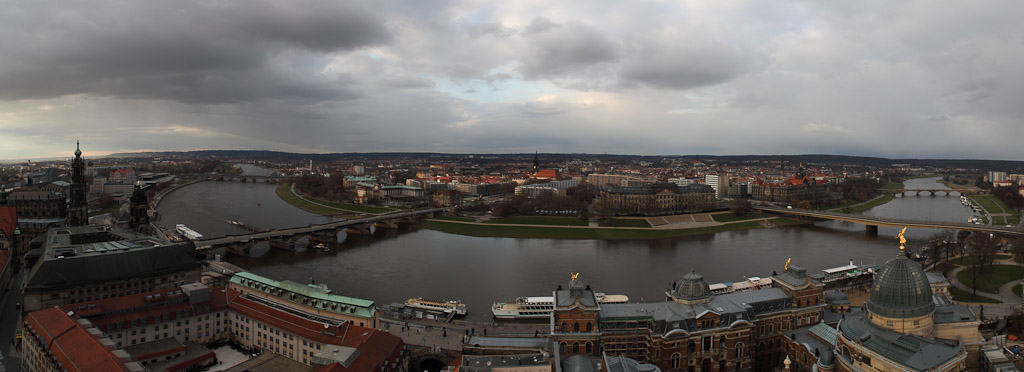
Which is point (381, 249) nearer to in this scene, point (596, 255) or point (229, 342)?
point (596, 255)

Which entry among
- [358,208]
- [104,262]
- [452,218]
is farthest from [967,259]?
[358,208]

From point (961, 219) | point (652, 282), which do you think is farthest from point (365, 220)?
point (961, 219)

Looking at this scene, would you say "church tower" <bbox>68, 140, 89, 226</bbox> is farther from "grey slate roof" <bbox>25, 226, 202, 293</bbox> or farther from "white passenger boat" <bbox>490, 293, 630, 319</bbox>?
"white passenger boat" <bbox>490, 293, 630, 319</bbox>

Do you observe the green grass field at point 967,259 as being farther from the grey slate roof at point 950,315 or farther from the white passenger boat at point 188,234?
the white passenger boat at point 188,234

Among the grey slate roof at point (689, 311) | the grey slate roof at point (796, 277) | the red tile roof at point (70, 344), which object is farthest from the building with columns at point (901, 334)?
the red tile roof at point (70, 344)

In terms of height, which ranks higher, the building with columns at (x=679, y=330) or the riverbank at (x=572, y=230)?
the building with columns at (x=679, y=330)

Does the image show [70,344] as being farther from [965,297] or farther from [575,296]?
[965,297]

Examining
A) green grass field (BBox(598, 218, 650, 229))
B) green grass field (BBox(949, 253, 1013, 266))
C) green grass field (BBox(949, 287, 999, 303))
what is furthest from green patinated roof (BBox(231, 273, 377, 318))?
green grass field (BBox(598, 218, 650, 229))
